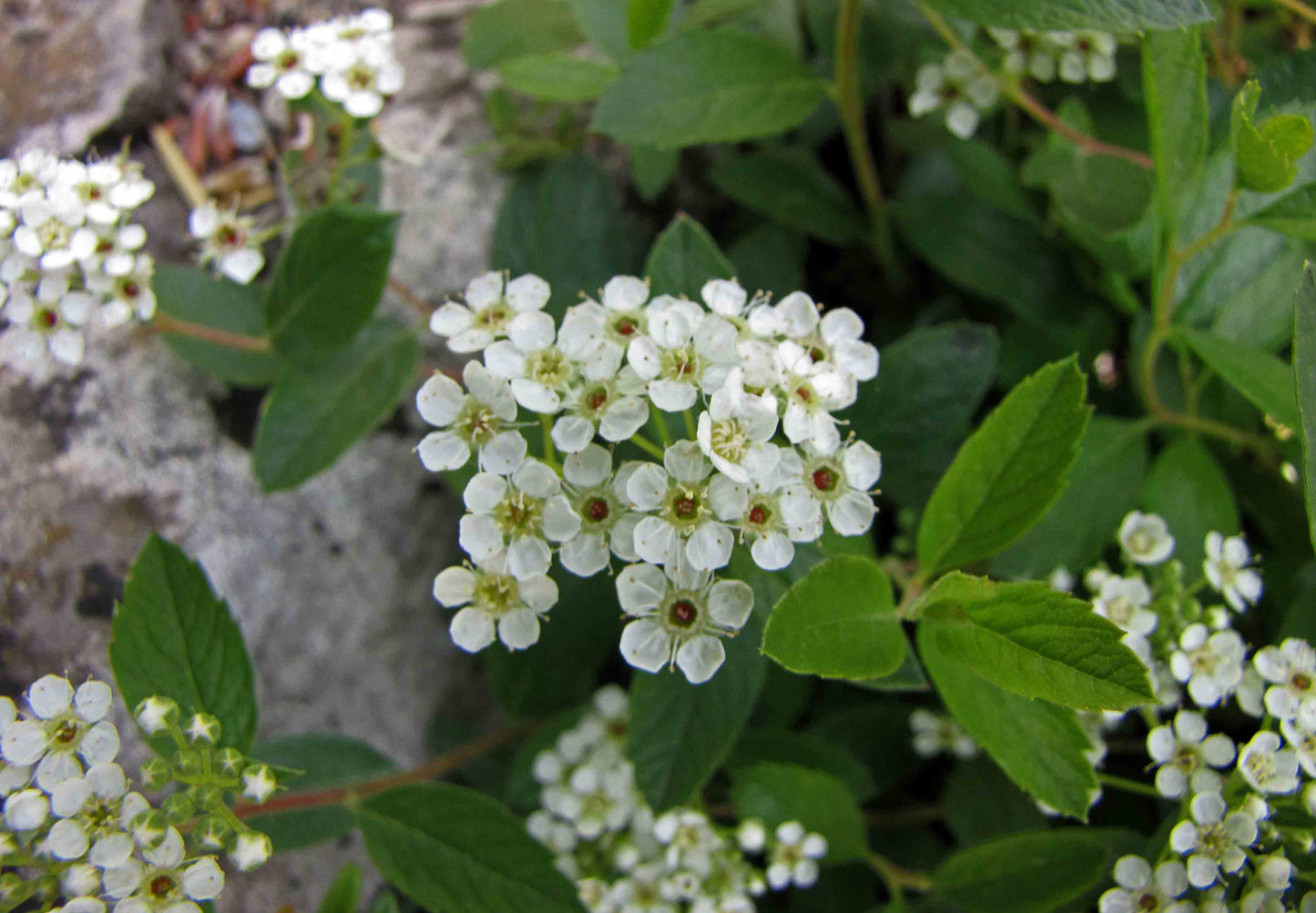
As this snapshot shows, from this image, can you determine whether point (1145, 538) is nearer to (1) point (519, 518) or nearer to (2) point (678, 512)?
(2) point (678, 512)

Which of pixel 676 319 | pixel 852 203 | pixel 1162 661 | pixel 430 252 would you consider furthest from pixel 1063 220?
pixel 430 252

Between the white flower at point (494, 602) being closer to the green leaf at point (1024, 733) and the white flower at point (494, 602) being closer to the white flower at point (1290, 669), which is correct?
the green leaf at point (1024, 733)

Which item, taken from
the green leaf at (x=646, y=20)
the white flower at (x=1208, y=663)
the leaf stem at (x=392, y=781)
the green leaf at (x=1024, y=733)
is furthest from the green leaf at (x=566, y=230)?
the white flower at (x=1208, y=663)

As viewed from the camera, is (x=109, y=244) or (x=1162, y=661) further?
(x=109, y=244)

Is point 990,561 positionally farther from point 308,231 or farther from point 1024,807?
point 308,231

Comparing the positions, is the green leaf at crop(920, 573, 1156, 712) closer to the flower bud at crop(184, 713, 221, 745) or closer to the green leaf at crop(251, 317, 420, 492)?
the flower bud at crop(184, 713, 221, 745)

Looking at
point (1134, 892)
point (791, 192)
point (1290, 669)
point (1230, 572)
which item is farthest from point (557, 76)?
point (1134, 892)

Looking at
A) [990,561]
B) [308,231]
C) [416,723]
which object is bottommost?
[416,723]
